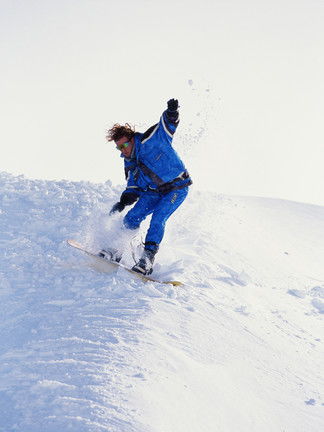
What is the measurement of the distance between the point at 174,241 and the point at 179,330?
11.1ft

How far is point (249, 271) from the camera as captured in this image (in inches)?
265

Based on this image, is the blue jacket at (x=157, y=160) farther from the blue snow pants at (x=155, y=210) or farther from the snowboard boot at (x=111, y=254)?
the snowboard boot at (x=111, y=254)

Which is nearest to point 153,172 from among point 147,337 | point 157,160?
point 157,160

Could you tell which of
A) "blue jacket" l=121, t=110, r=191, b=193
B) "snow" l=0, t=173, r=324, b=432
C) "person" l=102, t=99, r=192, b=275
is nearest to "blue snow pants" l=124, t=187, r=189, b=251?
"person" l=102, t=99, r=192, b=275

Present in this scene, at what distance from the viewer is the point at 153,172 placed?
522 centimetres

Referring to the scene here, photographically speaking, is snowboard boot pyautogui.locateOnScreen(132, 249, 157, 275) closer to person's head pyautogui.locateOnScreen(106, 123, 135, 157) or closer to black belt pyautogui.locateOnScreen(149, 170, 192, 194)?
black belt pyautogui.locateOnScreen(149, 170, 192, 194)

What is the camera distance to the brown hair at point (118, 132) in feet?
16.7

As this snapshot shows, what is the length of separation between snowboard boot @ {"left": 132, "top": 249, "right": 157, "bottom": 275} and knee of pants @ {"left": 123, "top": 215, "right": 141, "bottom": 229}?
21.3 inches

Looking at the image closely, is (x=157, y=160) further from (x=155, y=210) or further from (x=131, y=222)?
(x=131, y=222)

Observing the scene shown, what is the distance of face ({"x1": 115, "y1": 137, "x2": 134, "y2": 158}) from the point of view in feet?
16.7

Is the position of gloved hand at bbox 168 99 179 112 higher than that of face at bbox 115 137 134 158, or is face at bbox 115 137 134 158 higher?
gloved hand at bbox 168 99 179 112

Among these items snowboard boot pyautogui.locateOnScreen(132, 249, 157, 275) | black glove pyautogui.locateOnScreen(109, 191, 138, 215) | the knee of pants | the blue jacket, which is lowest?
snowboard boot pyautogui.locateOnScreen(132, 249, 157, 275)

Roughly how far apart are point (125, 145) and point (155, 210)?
0.80 m

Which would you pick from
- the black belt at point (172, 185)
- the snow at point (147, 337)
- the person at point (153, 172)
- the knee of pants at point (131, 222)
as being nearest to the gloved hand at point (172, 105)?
the person at point (153, 172)
